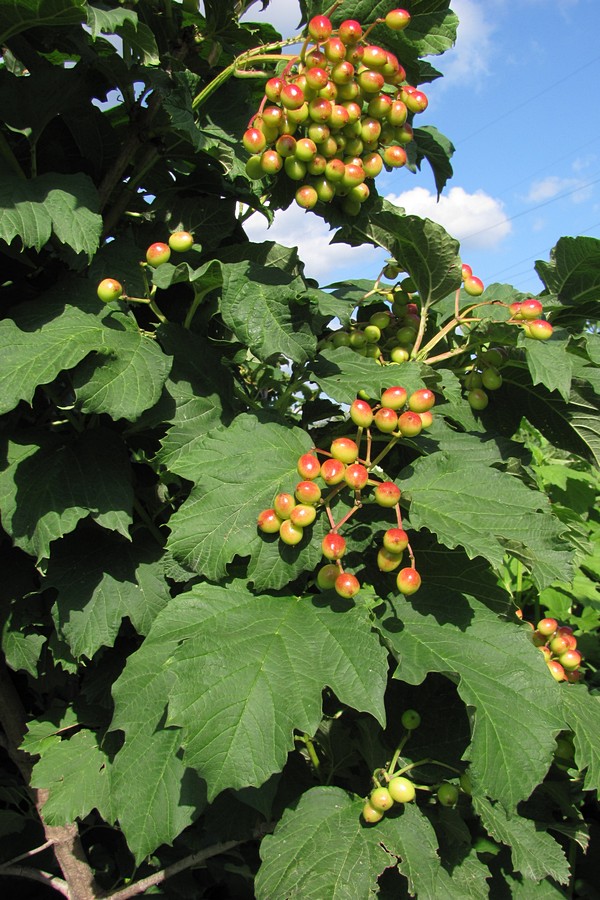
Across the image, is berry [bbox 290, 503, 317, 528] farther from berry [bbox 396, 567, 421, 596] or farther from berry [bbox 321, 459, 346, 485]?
berry [bbox 396, 567, 421, 596]

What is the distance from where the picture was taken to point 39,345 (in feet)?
4.57

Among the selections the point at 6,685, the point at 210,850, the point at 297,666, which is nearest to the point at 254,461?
the point at 297,666

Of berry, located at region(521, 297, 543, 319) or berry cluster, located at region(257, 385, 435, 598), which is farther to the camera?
berry, located at region(521, 297, 543, 319)

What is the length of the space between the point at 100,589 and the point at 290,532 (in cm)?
51

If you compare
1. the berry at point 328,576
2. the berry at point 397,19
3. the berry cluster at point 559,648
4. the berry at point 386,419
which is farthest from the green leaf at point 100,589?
the berry at point 397,19

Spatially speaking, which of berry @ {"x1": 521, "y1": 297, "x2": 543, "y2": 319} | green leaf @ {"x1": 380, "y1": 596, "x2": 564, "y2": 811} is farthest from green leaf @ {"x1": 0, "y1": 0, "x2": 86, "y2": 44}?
green leaf @ {"x1": 380, "y1": 596, "x2": 564, "y2": 811}

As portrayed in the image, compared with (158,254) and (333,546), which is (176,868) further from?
(158,254)

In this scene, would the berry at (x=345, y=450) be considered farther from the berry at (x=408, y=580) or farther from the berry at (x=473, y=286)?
the berry at (x=473, y=286)

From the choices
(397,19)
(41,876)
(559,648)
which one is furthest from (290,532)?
(41,876)

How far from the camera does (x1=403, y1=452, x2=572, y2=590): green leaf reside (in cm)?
131

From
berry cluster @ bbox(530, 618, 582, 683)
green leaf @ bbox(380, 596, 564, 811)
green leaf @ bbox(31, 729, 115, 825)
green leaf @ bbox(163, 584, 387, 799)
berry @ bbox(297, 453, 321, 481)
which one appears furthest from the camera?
berry cluster @ bbox(530, 618, 582, 683)

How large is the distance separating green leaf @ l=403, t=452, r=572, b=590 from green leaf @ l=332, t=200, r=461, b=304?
1.42ft

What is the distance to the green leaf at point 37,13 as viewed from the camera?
1344 mm

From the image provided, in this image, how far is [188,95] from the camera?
1.45 meters
